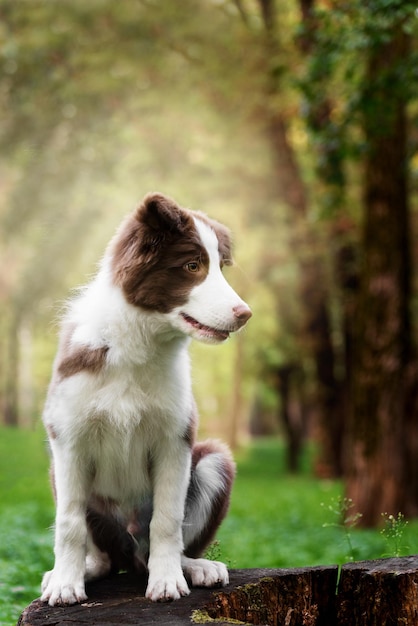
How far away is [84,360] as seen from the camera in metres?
3.74

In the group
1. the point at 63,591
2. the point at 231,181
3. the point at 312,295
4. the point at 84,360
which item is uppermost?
the point at 231,181

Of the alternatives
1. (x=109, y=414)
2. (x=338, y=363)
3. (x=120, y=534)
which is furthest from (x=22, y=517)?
(x=338, y=363)

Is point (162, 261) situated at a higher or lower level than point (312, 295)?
higher

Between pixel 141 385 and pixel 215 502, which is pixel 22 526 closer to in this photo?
pixel 215 502

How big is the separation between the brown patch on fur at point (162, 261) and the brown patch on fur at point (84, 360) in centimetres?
31

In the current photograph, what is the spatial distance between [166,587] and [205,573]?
0.27m

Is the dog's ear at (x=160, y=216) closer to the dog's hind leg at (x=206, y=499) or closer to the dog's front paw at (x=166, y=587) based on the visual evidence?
the dog's hind leg at (x=206, y=499)

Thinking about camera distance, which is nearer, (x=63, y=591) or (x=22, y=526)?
(x=63, y=591)

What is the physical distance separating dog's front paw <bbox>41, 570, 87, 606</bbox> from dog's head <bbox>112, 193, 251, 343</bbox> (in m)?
1.28

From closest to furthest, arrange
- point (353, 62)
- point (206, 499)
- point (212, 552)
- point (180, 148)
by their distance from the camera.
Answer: point (206, 499), point (212, 552), point (353, 62), point (180, 148)

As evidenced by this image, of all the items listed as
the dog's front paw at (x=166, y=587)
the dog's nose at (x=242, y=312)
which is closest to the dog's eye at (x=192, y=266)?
the dog's nose at (x=242, y=312)

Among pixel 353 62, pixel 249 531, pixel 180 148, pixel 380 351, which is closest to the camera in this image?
pixel 353 62

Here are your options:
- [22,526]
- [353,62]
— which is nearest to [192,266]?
[353,62]

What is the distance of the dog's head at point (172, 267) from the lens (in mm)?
3570
